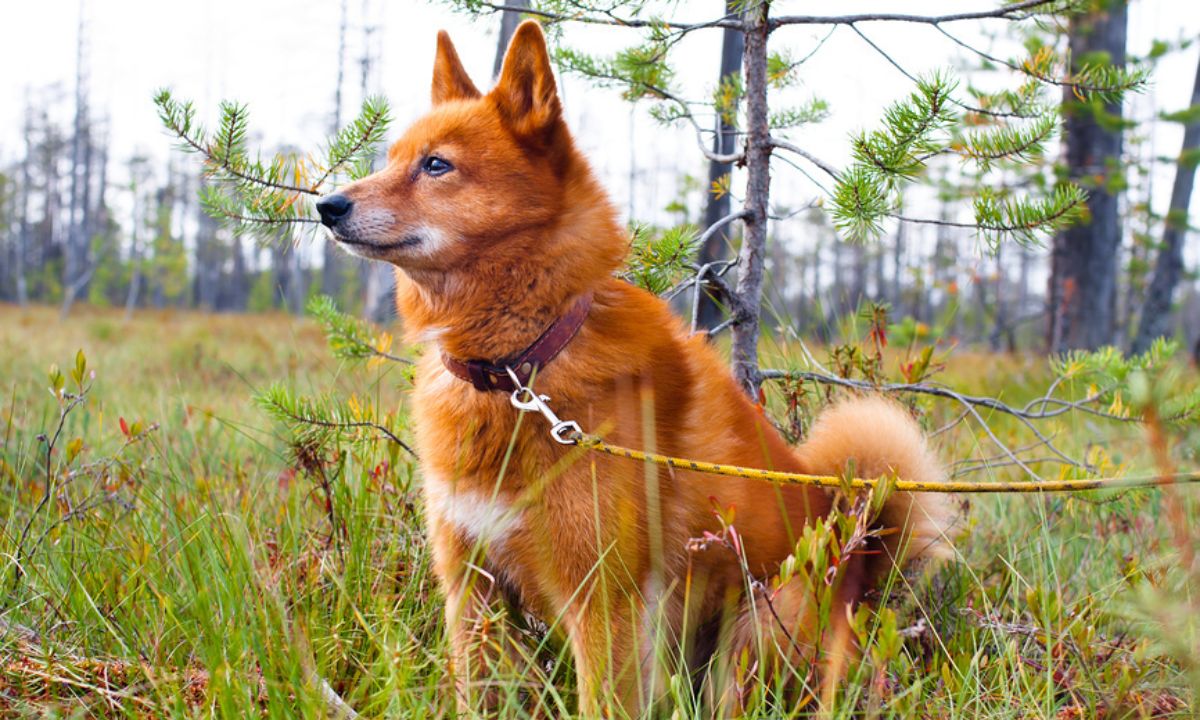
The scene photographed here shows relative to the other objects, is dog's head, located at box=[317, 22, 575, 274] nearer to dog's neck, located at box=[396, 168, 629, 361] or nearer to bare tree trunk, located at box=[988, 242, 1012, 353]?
dog's neck, located at box=[396, 168, 629, 361]

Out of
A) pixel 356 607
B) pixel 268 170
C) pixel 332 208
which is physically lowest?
pixel 356 607

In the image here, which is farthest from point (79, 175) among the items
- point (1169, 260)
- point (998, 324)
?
point (1169, 260)

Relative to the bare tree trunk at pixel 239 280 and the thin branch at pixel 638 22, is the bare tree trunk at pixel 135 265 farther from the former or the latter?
the thin branch at pixel 638 22

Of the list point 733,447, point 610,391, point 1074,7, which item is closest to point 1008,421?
point 1074,7

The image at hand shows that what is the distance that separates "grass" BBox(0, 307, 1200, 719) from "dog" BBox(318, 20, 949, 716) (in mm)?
174

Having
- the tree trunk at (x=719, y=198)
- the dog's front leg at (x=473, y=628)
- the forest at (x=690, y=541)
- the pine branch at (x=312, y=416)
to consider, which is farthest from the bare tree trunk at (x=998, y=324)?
the pine branch at (x=312, y=416)

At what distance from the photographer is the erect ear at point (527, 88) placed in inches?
79.9

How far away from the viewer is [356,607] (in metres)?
1.90

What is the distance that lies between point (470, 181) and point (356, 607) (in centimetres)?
111

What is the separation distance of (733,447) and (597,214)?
0.71m

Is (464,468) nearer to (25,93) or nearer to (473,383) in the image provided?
(473,383)

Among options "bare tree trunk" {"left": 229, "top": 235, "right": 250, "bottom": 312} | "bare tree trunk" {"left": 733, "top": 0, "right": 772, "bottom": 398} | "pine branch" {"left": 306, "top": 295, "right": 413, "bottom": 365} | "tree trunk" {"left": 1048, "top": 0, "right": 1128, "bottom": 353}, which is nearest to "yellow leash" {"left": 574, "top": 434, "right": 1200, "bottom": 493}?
"bare tree trunk" {"left": 733, "top": 0, "right": 772, "bottom": 398}

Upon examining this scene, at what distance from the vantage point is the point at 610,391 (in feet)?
6.01

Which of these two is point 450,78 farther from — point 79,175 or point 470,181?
point 79,175
